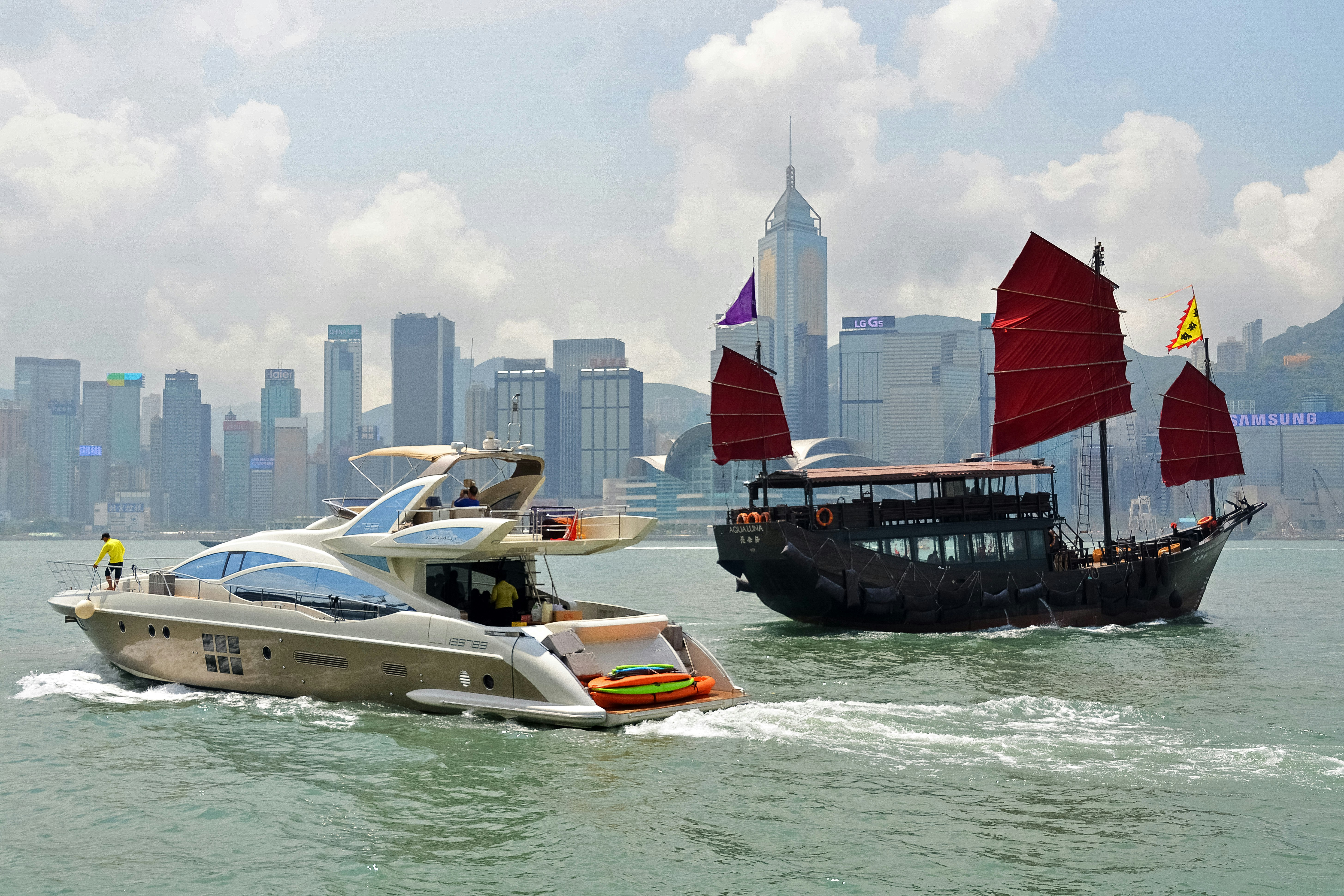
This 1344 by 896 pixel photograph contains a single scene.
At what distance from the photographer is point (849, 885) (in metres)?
10.1

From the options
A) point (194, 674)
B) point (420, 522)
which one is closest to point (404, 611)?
point (420, 522)

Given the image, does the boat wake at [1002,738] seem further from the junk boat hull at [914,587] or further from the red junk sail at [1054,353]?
the red junk sail at [1054,353]

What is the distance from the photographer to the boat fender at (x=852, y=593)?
33.5 m

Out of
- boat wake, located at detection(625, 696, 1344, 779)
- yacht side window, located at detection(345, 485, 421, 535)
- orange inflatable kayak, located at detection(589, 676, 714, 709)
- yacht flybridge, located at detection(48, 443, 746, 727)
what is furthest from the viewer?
yacht side window, located at detection(345, 485, 421, 535)

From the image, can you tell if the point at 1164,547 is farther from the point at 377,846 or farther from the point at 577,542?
the point at 377,846

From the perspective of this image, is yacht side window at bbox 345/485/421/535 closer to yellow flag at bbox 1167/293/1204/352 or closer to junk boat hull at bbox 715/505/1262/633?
junk boat hull at bbox 715/505/1262/633

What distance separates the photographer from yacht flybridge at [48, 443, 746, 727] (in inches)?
648

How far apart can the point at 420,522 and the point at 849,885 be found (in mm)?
10647

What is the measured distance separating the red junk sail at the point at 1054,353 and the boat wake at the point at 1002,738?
1021 inches

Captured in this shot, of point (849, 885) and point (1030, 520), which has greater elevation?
point (1030, 520)

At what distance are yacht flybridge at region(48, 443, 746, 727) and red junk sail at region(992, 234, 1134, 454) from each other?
27.7 m

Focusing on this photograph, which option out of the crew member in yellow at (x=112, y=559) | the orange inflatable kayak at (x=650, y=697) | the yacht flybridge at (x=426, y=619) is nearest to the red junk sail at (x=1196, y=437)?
the yacht flybridge at (x=426, y=619)

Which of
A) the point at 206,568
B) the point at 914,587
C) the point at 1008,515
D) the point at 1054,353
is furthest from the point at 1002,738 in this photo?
the point at 1054,353

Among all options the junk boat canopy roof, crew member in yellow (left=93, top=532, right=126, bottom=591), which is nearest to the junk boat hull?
the junk boat canopy roof
